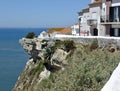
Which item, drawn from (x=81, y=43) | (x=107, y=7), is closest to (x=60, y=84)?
(x=81, y=43)

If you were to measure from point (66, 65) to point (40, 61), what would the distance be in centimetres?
852

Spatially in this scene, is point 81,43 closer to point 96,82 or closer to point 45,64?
point 45,64

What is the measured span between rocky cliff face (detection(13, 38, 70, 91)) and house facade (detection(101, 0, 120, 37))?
20.8ft

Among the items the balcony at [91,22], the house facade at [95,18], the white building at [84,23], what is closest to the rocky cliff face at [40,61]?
the house facade at [95,18]

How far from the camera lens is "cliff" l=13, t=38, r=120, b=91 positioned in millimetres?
17500

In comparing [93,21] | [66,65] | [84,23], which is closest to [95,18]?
[93,21]

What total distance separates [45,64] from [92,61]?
19093 mm

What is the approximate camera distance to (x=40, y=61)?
40.7 metres

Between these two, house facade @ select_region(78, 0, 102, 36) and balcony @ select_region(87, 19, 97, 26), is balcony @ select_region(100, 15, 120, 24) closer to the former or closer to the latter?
house facade @ select_region(78, 0, 102, 36)

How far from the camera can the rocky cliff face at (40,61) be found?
36562 mm

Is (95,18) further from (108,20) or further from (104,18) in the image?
(108,20)

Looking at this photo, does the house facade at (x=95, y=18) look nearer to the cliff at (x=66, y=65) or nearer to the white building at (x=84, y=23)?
the white building at (x=84, y=23)

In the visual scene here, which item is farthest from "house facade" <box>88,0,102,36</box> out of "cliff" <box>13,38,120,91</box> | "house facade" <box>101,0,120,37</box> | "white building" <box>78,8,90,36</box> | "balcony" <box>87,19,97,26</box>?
"cliff" <box>13,38,120,91</box>

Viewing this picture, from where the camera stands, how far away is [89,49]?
114 feet
